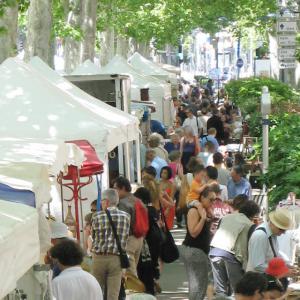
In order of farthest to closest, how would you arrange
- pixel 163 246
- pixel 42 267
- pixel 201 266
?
pixel 163 246, pixel 201 266, pixel 42 267

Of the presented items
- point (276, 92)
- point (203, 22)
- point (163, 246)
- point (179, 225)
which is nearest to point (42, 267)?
point (163, 246)

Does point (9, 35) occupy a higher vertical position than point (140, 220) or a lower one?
higher

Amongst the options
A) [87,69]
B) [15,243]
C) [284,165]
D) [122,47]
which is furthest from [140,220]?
[122,47]

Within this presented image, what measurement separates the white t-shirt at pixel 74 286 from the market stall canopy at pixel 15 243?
1.61 m

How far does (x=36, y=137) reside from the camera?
494 inches

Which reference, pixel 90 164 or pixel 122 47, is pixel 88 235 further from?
pixel 122 47

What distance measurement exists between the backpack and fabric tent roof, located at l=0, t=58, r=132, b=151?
4.23ft

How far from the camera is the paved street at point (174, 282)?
1321 centimetres

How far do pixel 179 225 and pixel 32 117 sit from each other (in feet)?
19.6

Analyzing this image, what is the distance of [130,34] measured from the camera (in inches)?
2362

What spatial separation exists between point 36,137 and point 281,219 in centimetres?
377

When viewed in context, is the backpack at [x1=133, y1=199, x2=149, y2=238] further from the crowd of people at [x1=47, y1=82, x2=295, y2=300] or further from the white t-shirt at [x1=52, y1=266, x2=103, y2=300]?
the white t-shirt at [x1=52, y1=266, x2=103, y2=300]

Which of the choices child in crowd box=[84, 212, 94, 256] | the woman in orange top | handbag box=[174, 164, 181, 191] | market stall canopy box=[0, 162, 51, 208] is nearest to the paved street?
the woman in orange top

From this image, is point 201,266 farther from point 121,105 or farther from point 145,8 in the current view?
point 145,8
